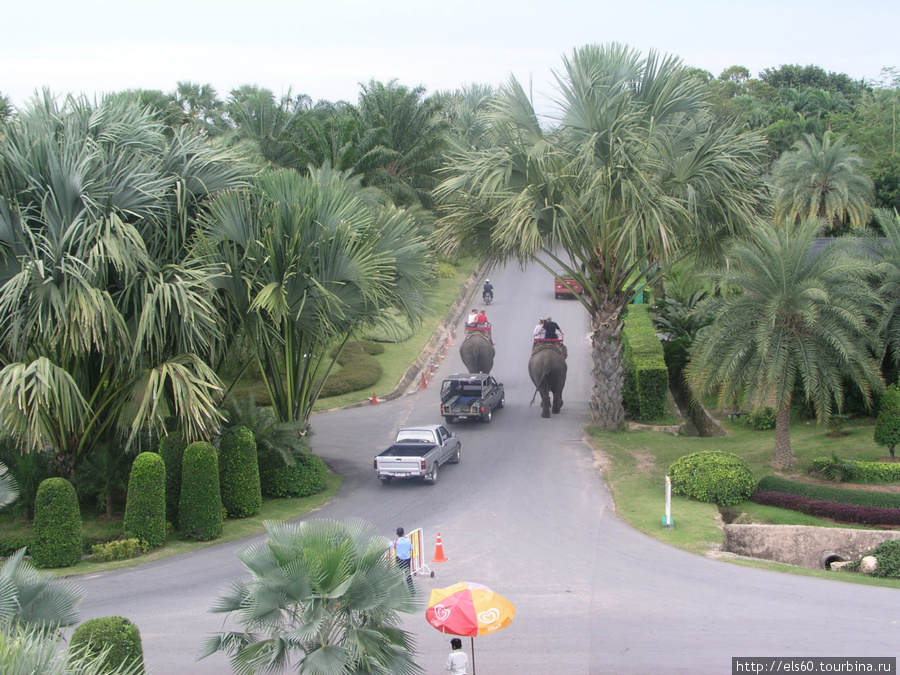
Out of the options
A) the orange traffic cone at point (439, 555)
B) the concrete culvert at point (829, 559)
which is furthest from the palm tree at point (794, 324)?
the orange traffic cone at point (439, 555)

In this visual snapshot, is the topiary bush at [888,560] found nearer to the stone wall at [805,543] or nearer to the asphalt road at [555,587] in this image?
the stone wall at [805,543]

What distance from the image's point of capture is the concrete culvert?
16.8 metres

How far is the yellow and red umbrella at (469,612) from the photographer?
10.5 m

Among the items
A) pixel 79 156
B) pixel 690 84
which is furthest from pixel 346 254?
pixel 690 84

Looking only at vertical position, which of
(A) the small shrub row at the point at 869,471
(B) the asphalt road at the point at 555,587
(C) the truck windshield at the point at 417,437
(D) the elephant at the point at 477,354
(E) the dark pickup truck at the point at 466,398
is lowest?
(B) the asphalt road at the point at 555,587

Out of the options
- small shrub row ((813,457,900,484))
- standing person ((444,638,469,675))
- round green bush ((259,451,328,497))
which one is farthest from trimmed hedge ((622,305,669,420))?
standing person ((444,638,469,675))

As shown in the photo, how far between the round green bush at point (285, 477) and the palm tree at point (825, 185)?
26593 mm

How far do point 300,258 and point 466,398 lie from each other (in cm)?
911

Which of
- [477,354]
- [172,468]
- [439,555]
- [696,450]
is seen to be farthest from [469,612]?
[477,354]

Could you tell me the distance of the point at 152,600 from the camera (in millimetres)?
14844

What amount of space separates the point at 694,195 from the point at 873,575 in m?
9.84

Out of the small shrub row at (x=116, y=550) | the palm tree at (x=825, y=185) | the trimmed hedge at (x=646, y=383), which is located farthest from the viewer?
the palm tree at (x=825, y=185)

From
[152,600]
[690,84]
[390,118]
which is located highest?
[390,118]

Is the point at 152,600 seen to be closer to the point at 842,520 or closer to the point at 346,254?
the point at 346,254
